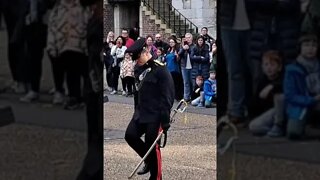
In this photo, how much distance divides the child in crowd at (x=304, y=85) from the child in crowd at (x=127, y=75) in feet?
49.0

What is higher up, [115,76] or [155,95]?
[155,95]

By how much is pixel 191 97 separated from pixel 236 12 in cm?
1401

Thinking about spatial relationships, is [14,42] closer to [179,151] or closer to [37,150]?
[37,150]

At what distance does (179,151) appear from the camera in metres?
10.0

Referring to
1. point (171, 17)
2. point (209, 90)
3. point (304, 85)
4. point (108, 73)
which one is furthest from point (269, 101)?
point (171, 17)

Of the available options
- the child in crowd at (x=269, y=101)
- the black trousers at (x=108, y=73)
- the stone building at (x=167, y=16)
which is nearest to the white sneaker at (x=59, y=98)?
the child in crowd at (x=269, y=101)

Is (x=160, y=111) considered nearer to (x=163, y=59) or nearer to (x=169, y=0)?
(x=163, y=59)

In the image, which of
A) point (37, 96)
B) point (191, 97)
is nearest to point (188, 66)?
point (191, 97)

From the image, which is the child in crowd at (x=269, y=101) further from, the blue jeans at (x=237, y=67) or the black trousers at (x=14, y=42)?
the black trousers at (x=14, y=42)

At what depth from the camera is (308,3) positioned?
2.78 m

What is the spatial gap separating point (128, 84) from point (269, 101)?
1619 cm

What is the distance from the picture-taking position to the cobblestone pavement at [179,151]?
8.30m

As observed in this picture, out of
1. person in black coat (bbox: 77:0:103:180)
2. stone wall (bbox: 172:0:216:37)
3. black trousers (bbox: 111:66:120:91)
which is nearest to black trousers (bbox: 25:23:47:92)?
person in black coat (bbox: 77:0:103:180)

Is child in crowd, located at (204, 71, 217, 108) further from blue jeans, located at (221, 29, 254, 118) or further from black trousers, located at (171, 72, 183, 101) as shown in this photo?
blue jeans, located at (221, 29, 254, 118)
